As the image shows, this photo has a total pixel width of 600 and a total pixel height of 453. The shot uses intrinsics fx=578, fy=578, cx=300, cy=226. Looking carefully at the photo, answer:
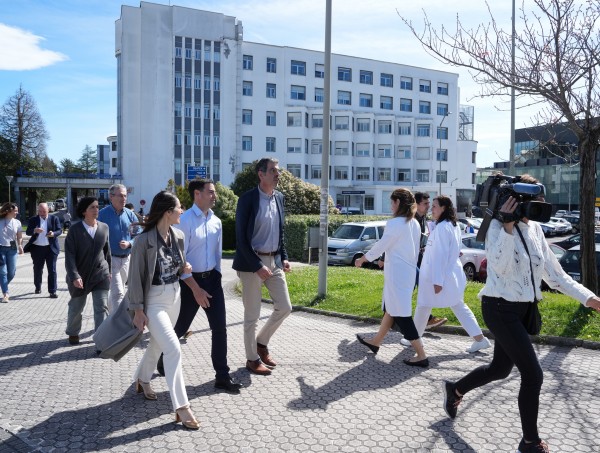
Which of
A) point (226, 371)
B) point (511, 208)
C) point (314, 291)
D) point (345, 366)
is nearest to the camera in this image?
point (511, 208)

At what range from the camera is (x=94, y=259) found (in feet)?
23.5

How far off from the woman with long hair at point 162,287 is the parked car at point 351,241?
48.9ft

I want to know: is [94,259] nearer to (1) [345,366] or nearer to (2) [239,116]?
(1) [345,366]

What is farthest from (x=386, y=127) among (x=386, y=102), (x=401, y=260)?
(x=401, y=260)

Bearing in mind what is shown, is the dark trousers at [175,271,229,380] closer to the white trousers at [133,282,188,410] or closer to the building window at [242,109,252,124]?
the white trousers at [133,282,188,410]

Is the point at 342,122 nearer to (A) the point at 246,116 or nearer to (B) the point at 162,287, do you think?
(A) the point at 246,116

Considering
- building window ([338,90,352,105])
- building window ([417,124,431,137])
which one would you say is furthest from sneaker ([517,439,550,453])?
building window ([417,124,431,137])

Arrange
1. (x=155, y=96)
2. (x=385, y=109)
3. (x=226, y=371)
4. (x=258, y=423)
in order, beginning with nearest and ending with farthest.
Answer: (x=258, y=423)
(x=226, y=371)
(x=155, y=96)
(x=385, y=109)

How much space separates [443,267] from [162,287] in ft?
11.5

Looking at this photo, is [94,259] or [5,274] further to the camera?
[5,274]

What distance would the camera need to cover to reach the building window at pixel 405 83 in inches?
A: 2822

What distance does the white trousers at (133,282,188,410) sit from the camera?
4480 millimetres

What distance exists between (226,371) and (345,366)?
1.50 m

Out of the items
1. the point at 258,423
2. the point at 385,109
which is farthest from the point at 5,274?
the point at 385,109
